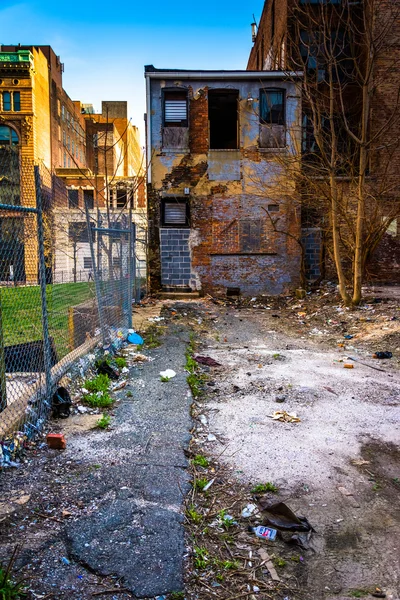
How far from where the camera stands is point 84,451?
3271 mm

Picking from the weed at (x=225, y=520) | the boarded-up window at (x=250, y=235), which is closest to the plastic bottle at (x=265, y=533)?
the weed at (x=225, y=520)

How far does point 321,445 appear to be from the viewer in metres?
3.62

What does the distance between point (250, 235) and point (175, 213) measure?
2.69 meters

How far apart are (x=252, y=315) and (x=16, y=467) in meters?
9.41

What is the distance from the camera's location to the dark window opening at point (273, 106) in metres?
14.8

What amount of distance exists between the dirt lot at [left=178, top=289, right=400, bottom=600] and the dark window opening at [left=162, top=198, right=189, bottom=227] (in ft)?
24.9

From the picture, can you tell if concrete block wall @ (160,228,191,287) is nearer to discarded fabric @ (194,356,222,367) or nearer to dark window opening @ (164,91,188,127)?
dark window opening @ (164,91,188,127)

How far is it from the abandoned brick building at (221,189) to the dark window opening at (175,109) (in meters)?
0.03

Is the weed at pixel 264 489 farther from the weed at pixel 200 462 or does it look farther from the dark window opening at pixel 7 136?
the dark window opening at pixel 7 136

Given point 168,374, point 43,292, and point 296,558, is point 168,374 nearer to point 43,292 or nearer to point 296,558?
point 43,292

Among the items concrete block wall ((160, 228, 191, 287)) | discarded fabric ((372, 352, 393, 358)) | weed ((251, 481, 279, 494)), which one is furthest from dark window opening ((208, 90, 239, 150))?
weed ((251, 481, 279, 494))

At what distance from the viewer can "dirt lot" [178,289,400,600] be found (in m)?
2.23

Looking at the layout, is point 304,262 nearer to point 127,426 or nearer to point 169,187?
point 169,187

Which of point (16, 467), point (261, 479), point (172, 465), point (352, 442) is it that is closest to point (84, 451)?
point (16, 467)
